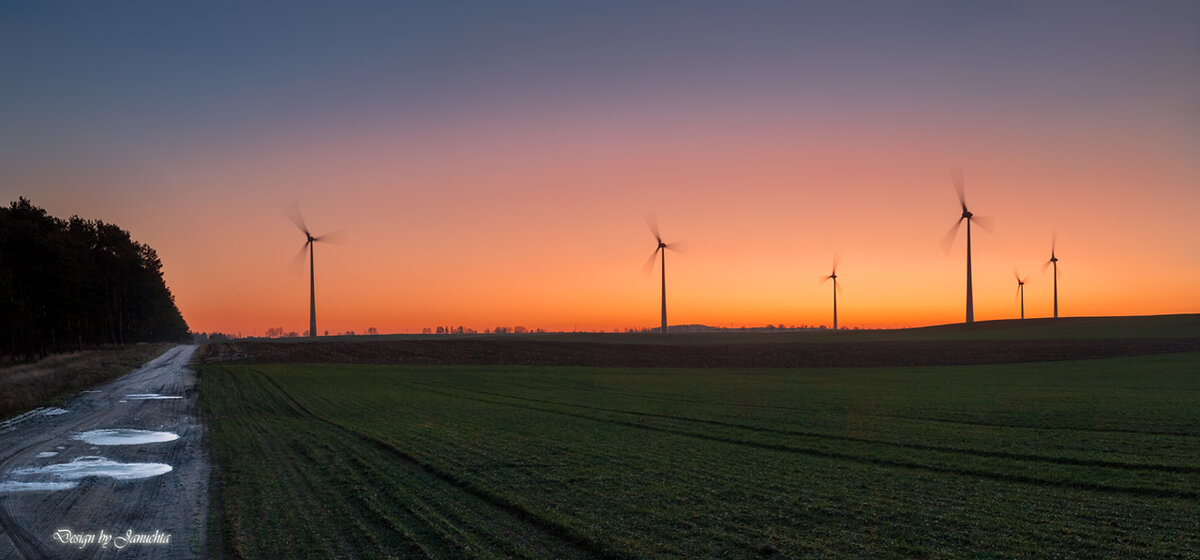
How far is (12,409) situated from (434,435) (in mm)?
21185

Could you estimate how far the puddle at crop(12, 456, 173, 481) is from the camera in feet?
52.2

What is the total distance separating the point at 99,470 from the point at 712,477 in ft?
47.2

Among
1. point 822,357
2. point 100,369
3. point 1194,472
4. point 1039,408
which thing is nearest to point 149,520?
point 1194,472

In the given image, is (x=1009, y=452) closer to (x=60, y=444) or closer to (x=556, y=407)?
(x=556, y=407)

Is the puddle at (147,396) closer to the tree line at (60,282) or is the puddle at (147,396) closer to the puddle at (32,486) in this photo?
the puddle at (32,486)

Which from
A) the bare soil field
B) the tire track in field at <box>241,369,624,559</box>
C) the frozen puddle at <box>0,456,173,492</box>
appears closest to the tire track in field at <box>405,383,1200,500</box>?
the tire track in field at <box>241,369,624,559</box>

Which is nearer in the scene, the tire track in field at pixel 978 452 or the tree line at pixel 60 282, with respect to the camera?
the tire track in field at pixel 978 452

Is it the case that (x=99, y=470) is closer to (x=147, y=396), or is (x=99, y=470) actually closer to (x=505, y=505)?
(x=505, y=505)

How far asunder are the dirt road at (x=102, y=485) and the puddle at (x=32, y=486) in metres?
0.02

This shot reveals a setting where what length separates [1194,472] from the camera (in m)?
15.3

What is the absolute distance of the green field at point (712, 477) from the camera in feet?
34.8

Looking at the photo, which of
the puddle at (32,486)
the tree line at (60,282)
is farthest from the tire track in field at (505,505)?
the tree line at (60,282)

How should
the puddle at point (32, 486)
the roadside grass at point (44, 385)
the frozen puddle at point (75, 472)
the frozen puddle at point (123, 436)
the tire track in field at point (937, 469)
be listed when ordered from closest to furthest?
the tire track in field at point (937, 469)
the puddle at point (32, 486)
the frozen puddle at point (75, 472)
the frozen puddle at point (123, 436)
the roadside grass at point (44, 385)

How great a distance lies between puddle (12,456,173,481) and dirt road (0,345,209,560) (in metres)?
0.02
